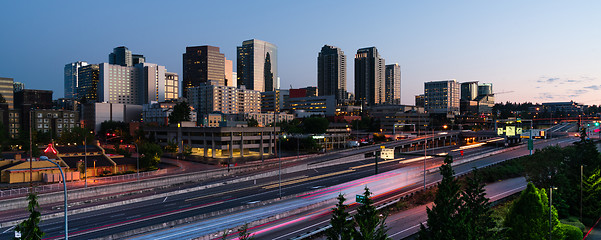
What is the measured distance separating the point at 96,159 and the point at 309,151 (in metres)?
56.8

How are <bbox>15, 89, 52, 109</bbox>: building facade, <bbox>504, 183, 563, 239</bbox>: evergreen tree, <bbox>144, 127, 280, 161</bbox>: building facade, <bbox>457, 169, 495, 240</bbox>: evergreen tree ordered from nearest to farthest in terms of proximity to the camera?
<bbox>457, 169, 495, 240</bbox>: evergreen tree → <bbox>504, 183, 563, 239</bbox>: evergreen tree → <bbox>144, 127, 280, 161</bbox>: building facade → <bbox>15, 89, 52, 109</bbox>: building facade

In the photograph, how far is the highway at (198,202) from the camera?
116 ft

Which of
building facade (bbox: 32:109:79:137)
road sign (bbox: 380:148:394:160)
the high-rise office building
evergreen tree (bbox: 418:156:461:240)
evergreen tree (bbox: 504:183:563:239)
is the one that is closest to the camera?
evergreen tree (bbox: 418:156:461:240)

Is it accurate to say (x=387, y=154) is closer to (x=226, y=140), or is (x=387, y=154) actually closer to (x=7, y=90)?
(x=226, y=140)

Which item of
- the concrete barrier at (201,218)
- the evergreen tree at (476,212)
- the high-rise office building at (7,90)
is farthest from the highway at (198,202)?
the high-rise office building at (7,90)

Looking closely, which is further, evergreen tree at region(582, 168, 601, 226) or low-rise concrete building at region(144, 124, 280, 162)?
low-rise concrete building at region(144, 124, 280, 162)

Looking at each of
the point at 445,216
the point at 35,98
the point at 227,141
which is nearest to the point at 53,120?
the point at 35,98

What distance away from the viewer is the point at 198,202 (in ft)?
156

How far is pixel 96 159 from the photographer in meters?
65.7

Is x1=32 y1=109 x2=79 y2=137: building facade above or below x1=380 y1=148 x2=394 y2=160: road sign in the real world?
above

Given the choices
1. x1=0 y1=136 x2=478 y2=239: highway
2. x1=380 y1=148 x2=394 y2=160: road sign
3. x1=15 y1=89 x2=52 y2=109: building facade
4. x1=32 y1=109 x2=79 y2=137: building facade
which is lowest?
x1=0 y1=136 x2=478 y2=239: highway

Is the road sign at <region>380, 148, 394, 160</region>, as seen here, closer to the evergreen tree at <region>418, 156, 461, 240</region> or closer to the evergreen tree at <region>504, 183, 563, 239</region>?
the evergreen tree at <region>504, 183, 563, 239</region>

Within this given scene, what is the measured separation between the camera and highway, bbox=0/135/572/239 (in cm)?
3538

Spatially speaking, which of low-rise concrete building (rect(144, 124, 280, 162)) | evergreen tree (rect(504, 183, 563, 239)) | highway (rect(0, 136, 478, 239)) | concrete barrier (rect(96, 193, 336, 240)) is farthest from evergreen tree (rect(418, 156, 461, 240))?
low-rise concrete building (rect(144, 124, 280, 162))
